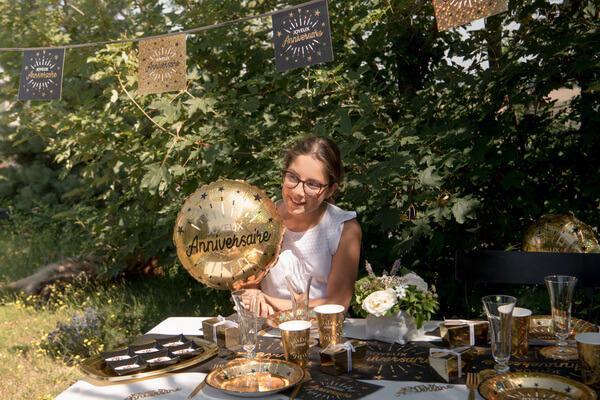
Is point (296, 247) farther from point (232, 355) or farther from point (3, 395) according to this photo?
point (3, 395)

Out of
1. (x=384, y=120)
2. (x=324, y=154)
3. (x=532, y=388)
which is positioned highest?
(x=384, y=120)

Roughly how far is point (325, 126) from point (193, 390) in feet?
6.80

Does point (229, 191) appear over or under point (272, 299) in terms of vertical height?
over

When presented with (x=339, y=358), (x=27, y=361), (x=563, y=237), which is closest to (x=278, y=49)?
(x=563, y=237)

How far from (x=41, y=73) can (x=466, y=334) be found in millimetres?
2606

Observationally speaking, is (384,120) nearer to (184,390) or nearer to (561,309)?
(561,309)

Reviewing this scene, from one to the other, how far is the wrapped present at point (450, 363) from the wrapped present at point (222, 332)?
63cm

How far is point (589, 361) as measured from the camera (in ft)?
5.09

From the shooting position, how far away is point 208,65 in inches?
164

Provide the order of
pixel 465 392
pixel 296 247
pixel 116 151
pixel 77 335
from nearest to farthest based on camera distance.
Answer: pixel 465 392 < pixel 296 247 < pixel 116 151 < pixel 77 335

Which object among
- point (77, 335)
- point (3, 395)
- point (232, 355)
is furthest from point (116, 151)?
point (232, 355)

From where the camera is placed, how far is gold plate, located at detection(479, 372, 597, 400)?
4.89 ft

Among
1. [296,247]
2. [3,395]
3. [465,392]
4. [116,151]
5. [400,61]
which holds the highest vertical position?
[400,61]

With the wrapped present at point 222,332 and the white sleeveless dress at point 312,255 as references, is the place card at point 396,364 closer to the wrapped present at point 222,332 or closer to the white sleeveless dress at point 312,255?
the wrapped present at point 222,332
